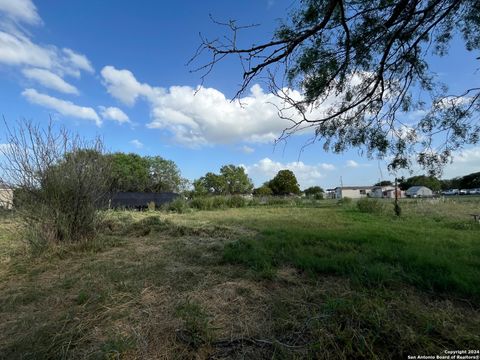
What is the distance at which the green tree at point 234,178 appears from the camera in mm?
57859

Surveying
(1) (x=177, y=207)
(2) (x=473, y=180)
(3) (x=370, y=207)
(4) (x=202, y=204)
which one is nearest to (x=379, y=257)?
(2) (x=473, y=180)

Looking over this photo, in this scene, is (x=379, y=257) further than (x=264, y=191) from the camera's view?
No

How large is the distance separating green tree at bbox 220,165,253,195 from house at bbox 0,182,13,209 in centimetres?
5149

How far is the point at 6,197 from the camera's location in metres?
5.57

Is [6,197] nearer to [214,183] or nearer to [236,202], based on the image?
[236,202]

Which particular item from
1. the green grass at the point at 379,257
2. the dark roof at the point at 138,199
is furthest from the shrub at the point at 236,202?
the green grass at the point at 379,257

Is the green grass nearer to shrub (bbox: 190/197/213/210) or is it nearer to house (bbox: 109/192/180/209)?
shrub (bbox: 190/197/213/210)

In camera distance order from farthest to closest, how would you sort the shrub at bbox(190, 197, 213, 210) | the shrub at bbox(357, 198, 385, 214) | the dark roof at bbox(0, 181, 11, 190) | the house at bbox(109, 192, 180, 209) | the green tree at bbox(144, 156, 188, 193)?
the green tree at bbox(144, 156, 188, 193) < the shrub at bbox(190, 197, 213, 210) < the house at bbox(109, 192, 180, 209) < the shrub at bbox(357, 198, 385, 214) < the dark roof at bbox(0, 181, 11, 190)

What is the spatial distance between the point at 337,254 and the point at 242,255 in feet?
4.80

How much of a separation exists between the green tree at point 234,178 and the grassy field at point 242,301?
5231cm

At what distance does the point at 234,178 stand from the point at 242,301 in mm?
55325

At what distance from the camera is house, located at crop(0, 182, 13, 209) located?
5496mm

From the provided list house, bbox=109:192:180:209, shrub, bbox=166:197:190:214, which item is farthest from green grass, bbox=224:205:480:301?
house, bbox=109:192:180:209

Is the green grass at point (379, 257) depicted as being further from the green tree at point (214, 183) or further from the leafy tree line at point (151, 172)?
the green tree at point (214, 183)
